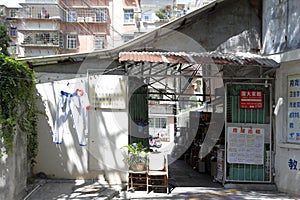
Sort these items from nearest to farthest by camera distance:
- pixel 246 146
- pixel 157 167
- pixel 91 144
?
pixel 157 167, pixel 91 144, pixel 246 146

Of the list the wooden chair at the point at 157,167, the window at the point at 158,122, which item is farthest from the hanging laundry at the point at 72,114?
the window at the point at 158,122

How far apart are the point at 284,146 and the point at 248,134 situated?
3.24 feet

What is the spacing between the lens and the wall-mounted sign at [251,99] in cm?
870

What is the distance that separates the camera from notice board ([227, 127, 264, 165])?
28.3ft

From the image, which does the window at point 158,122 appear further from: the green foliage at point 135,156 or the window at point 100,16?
the green foliage at point 135,156

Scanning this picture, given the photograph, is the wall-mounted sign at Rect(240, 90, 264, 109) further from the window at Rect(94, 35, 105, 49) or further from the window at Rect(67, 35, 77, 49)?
the window at Rect(67, 35, 77, 49)

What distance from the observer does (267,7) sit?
8922 mm

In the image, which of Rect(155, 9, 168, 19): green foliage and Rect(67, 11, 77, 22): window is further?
Rect(155, 9, 168, 19): green foliage

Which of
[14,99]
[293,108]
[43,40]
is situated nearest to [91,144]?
[14,99]

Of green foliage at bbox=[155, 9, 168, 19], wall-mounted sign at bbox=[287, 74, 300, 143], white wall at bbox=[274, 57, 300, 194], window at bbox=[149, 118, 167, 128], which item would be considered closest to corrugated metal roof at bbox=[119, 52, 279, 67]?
white wall at bbox=[274, 57, 300, 194]

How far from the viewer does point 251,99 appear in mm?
8711

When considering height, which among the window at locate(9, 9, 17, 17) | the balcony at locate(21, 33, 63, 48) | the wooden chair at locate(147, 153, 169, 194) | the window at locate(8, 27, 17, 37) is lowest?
the wooden chair at locate(147, 153, 169, 194)

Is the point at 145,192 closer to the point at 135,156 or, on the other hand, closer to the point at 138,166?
the point at 138,166

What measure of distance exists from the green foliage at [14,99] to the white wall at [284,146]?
6.35m
